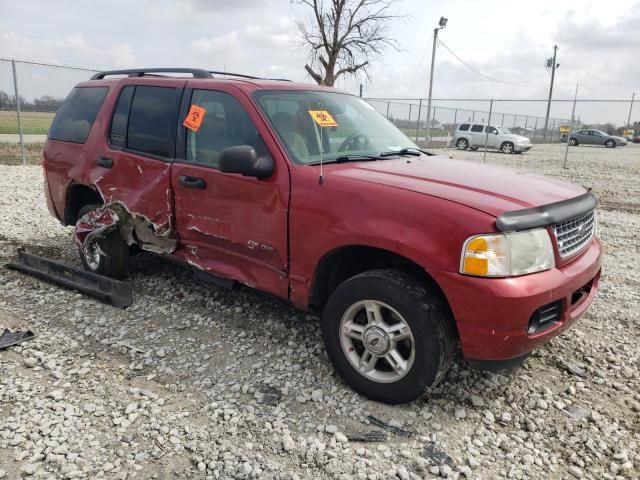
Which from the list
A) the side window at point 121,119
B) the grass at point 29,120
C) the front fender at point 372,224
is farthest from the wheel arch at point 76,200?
the grass at point 29,120

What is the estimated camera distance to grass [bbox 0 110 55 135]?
13683 mm

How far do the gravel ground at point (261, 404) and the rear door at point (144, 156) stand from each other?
2.61 feet

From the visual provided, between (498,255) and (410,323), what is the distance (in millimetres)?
588

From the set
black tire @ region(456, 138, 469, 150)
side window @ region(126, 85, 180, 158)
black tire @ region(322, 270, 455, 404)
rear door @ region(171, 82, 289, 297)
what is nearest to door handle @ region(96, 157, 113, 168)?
side window @ region(126, 85, 180, 158)

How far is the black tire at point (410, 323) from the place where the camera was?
8.71 ft

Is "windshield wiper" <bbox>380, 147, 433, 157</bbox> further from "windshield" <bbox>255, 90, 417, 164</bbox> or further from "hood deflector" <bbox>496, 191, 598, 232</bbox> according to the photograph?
"hood deflector" <bbox>496, 191, 598, 232</bbox>

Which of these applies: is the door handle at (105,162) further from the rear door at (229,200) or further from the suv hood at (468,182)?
the suv hood at (468,182)

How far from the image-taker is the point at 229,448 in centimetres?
257

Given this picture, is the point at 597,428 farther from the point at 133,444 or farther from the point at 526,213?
the point at 133,444

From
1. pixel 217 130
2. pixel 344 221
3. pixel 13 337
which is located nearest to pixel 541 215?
pixel 344 221

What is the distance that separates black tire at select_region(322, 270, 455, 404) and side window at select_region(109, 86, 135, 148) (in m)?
2.52

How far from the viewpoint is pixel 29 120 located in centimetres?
1559

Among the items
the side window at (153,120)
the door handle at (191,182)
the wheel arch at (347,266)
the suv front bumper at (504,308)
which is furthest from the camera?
the side window at (153,120)

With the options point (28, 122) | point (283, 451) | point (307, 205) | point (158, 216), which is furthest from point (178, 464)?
point (28, 122)
